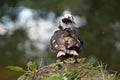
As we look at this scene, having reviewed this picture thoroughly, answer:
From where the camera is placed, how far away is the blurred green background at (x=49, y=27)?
12773 mm

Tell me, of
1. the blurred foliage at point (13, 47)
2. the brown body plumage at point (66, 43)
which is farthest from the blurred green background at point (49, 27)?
the brown body plumage at point (66, 43)

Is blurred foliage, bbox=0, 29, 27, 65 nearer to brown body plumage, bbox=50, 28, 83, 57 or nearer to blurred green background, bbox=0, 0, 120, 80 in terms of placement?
blurred green background, bbox=0, 0, 120, 80

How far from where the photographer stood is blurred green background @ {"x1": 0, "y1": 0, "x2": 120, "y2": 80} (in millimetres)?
12773

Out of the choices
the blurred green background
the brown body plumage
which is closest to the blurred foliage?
the blurred green background

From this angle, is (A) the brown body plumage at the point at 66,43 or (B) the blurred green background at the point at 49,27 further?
(B) the blurred green background at the point at 49,27

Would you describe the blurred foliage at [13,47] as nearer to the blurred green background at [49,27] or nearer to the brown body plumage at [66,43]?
the blurred green background at [49,27]

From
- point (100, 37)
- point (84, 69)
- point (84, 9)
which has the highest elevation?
point (84, 9)

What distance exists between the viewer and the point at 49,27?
1376 cm

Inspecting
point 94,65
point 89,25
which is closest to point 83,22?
point 89,25

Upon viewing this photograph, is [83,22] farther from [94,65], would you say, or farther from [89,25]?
[94,65]

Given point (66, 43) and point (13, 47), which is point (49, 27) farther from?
point (66, 43)

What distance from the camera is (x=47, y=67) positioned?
514cm

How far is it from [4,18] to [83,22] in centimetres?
210

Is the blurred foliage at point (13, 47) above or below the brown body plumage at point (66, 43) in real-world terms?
above
